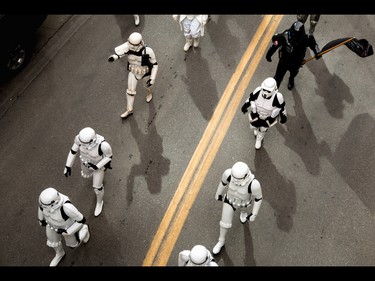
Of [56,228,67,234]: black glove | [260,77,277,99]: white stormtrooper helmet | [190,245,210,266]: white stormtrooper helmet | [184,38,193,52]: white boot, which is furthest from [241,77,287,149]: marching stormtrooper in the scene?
[56,228,67,234]: black glove

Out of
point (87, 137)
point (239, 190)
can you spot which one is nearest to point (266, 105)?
point (239, 190)

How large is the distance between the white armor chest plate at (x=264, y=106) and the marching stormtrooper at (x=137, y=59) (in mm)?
1960

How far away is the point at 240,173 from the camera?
6.05 meters

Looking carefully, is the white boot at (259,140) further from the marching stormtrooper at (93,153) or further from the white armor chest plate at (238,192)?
the marching stormtrooper at (93,153)

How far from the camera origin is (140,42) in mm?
7648

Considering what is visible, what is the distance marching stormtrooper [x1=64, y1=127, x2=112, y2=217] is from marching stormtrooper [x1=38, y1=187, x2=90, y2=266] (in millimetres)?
777

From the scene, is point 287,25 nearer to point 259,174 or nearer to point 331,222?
point 259,174

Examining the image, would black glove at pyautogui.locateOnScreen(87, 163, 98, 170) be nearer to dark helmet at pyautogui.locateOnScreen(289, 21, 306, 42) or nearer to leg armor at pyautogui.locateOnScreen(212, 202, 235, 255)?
leg armor at pyautogui.locateOnScreen(212, 202, 235, 255)

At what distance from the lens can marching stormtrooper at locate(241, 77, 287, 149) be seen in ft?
23.8

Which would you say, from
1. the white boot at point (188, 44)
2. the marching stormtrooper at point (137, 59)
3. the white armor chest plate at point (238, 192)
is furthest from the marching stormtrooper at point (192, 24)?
the white armor chest plate at point (238, 192)

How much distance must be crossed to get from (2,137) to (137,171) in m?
2.79
